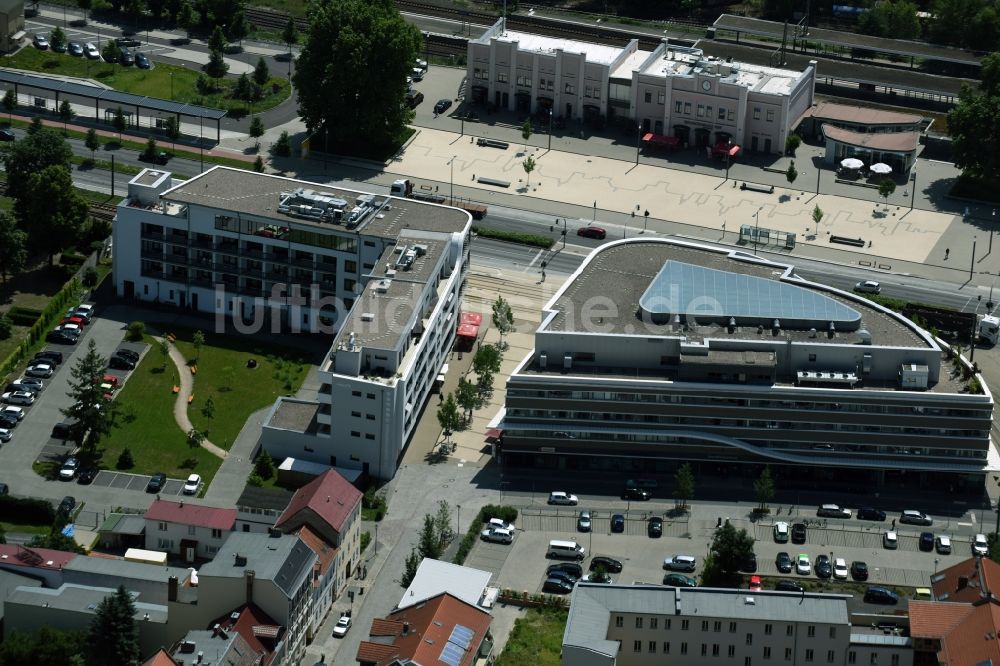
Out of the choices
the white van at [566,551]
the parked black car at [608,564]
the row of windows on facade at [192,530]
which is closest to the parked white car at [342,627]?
the row of windows on facade at [192,530]

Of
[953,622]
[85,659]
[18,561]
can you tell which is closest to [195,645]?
[85,659]

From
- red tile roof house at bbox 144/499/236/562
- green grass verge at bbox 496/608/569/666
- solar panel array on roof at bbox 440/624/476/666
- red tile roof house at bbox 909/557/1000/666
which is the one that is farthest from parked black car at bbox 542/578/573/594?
red tile roof house at bbox 909/557/1000/666

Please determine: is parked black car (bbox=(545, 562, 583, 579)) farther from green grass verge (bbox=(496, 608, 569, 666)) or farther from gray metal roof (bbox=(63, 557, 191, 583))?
gray metal roof (bbox=(63, 557, 191, 583))

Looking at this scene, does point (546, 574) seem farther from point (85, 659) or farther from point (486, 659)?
point (85, 659)

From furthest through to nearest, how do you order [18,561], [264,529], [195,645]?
[264,529], [18,561], [195,645]

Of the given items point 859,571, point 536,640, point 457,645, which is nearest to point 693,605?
point 536,640

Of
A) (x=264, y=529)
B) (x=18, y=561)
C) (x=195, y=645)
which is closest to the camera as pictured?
(x=195, y=645)
